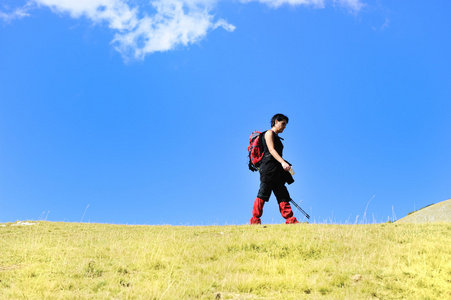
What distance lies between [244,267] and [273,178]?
4334 mm

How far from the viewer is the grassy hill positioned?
18.6ft

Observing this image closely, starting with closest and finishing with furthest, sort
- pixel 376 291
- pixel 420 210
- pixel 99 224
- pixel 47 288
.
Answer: pixel 376 291 → pixel 47 288 → pixel 99 224 → pixel 420 210

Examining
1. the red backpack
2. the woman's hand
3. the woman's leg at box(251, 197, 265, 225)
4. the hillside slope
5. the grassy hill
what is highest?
the hillside slope

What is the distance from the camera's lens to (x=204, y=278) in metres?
6.11

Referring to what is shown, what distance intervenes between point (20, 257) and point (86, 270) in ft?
7.03

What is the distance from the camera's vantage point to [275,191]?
10.8 meters

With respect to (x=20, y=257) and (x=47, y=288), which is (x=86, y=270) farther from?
(x=20, y=257)

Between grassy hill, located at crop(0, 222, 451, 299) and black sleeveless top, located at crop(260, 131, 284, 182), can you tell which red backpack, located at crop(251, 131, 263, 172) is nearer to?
black sleeveless top, located at crop(260, 131, 284, 182)

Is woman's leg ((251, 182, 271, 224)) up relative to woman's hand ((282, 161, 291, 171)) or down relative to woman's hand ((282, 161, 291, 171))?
down

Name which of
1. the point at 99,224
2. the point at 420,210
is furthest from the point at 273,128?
the point at 420,210

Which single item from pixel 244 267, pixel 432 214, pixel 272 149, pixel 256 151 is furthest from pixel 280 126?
pixel 432 214

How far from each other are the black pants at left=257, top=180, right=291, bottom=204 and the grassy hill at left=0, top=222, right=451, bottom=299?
5.22 feet

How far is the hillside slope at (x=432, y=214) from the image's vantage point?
57.4 feet

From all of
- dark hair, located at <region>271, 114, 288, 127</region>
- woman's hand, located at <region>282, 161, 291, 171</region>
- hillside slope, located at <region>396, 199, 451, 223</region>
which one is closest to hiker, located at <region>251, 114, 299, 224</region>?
dark hair, located at <region>271, 114, 288, 127</region>
